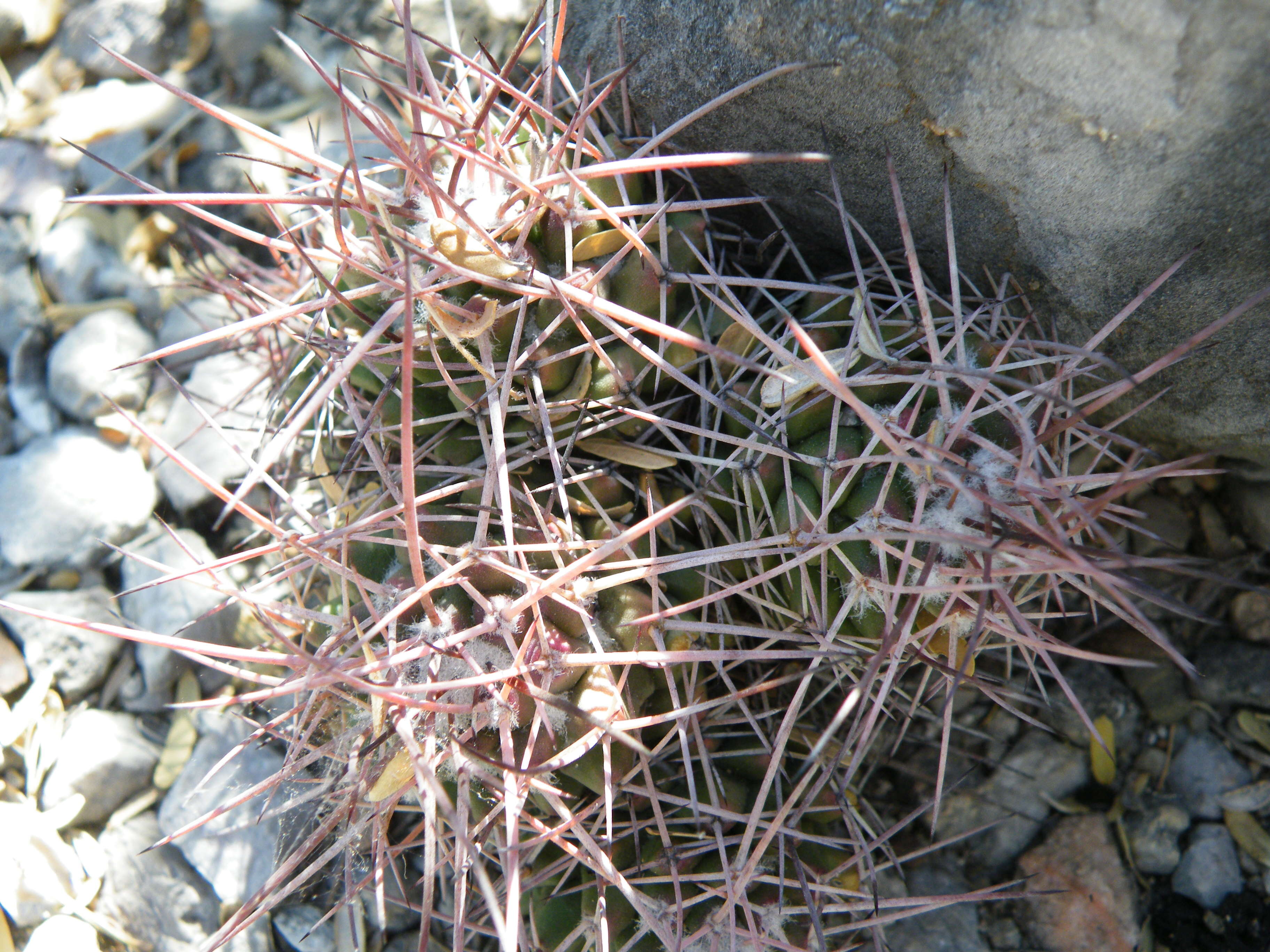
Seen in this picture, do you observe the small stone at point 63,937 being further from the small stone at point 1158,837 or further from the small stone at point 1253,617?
the small stone at point 1253,617

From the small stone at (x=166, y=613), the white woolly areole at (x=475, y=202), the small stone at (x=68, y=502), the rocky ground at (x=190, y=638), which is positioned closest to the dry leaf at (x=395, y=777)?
the rocky ground at (x=190, y=638)

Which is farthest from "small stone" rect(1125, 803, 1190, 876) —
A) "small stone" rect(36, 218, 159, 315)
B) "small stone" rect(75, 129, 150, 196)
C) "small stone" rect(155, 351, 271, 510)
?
"small stone" rect(75, 129, 150, 196)

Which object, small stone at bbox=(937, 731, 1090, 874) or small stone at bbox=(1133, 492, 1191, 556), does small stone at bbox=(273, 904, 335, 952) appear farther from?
small stone at bbox=(1133, 492, 1191, 556)

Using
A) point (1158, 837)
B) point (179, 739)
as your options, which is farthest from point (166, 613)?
point (1158, 837)

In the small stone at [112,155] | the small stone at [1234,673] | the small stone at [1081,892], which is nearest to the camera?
the small stone at [1081,892]

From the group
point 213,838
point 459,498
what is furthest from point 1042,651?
point 213,838

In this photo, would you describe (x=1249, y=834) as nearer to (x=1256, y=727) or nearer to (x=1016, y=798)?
(x=1256, y=727)

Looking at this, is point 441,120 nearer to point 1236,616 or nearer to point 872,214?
point 872,214
